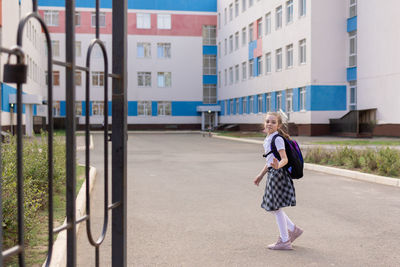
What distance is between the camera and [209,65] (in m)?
57.4

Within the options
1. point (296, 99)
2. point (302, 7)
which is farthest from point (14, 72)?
point (302, 7)

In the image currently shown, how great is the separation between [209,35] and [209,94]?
22.0 feet

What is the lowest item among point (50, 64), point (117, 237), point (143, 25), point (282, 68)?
point (117, 237)

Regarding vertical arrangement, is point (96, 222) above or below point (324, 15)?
below

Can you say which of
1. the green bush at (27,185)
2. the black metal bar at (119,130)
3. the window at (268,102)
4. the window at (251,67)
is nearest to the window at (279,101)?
the window at (268,102)

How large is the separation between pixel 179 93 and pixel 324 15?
26229mm

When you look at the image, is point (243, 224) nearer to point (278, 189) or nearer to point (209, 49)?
point (278, 189)

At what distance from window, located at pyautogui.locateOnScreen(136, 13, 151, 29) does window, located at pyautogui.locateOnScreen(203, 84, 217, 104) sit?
30.6 ft

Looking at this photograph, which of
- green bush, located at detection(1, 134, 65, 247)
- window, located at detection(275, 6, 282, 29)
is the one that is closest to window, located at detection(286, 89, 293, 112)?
window, located at detection(275, 6, 282, 29)

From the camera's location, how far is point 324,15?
1294 inches

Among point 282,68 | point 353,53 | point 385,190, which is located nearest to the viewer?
point 385,190

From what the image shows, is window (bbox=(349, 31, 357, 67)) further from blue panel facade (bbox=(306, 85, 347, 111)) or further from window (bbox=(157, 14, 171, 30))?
window (bbox=(157, 14, 171, 30))

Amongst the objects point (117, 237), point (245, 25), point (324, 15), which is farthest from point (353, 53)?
point (117, 237)

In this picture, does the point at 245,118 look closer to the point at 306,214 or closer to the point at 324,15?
the point at 324,15
